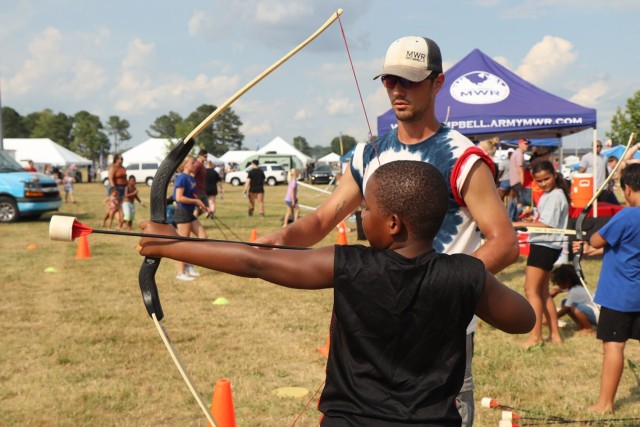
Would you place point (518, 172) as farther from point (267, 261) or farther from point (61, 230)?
point (61, 230)

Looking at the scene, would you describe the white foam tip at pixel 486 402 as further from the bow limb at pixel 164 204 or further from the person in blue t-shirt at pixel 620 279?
the bow limb at pixel 164 204

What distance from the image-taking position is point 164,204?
2334mm

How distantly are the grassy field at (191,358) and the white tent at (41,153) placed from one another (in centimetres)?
4490

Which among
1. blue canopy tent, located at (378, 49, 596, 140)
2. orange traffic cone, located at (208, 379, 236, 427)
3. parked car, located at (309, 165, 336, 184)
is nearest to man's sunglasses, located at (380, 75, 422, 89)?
orange traffic cone, located at (208, 379, 236, 427)

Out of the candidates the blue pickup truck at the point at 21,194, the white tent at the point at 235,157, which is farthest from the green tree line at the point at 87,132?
the blue pickup truck at the point at 21,194

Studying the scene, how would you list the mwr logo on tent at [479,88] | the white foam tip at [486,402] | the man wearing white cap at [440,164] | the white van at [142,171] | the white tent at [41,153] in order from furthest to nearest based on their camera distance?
the white van at [142,171] → the white tent at [41,153] → the mwr logo on tent at [479,88] → the white foam tip at [486,402] → the man wearing white cap at [440,164]

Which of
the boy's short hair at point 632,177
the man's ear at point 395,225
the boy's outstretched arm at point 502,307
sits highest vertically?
the boy's short hair at point 632,177

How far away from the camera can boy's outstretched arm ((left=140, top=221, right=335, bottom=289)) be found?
6.56ft

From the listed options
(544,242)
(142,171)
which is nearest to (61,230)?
(544,242)

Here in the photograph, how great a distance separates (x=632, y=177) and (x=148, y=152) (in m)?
58.6

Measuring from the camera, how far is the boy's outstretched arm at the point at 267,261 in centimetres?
200

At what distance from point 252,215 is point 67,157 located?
36.5 metres

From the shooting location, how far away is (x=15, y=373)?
580 cm

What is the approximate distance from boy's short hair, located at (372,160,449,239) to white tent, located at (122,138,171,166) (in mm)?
57491
